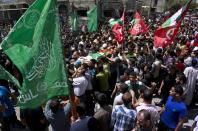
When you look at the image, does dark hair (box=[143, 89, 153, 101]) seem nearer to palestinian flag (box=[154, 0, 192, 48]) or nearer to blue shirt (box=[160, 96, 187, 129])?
blue shirt (box=[160, 96, 187, 129])

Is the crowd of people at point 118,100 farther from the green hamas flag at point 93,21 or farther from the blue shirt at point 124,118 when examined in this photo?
the green hamas flag at point 93,21

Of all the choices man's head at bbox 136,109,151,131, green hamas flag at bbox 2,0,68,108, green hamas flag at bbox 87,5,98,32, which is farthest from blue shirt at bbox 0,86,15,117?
green hamas flag at bbox 87,5,98,32

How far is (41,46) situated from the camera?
174 inches

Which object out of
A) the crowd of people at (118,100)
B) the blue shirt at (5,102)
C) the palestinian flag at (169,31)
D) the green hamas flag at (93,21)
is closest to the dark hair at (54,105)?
the crowd of people at (118,100)

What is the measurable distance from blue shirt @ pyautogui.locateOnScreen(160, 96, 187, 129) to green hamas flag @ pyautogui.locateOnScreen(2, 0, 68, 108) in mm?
1761

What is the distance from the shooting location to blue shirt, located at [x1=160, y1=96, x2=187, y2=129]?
5127 millimetres

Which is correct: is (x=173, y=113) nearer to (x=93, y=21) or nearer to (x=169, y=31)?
(x=169, y=31)

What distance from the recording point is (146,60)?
10125 mm

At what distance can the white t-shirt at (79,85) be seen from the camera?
6.88 m

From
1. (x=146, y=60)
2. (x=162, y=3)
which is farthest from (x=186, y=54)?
(x=162, y=3)

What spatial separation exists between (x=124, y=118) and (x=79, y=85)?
2.13 meters

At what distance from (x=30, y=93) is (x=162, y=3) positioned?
7960 cm

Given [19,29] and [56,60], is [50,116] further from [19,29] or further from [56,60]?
[19,29]

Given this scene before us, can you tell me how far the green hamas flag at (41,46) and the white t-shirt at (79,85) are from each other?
7.73 feet
